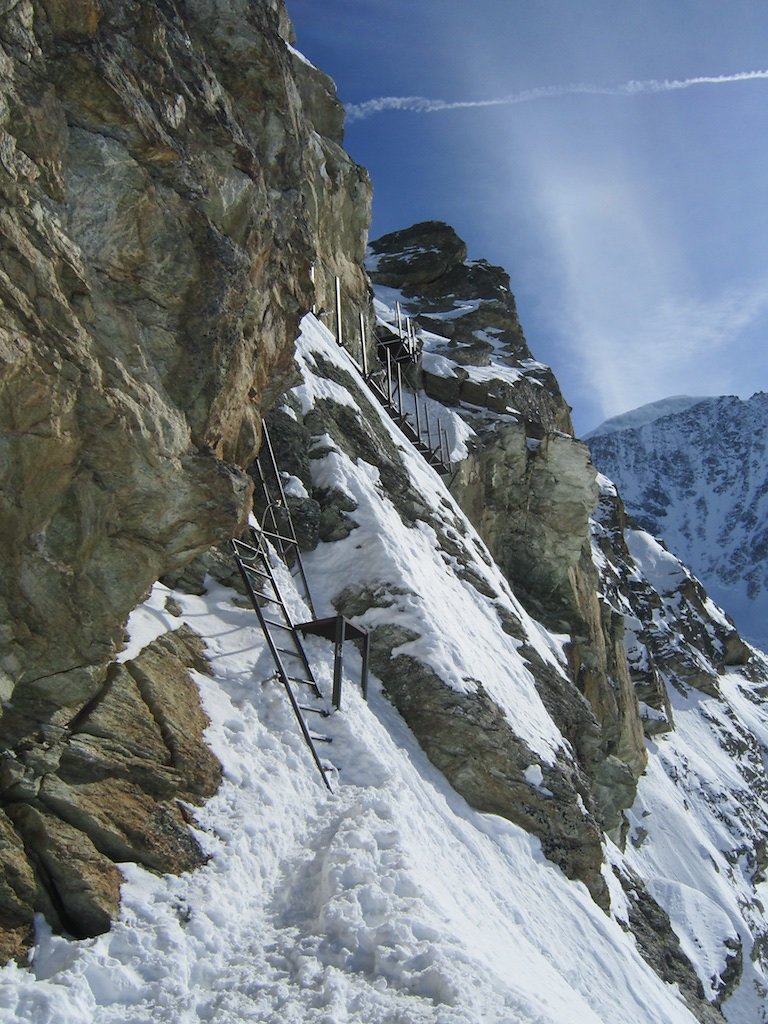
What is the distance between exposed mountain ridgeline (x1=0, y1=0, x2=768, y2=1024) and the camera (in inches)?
313

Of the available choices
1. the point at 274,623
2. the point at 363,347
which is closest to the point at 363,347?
the point at 363,347

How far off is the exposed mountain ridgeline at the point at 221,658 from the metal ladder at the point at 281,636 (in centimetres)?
12

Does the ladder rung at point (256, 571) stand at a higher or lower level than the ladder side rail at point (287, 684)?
higher

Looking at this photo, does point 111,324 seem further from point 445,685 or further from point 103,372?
point 445,685

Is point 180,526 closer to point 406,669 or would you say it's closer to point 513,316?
point 406,669

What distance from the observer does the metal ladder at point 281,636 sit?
40.6 ft

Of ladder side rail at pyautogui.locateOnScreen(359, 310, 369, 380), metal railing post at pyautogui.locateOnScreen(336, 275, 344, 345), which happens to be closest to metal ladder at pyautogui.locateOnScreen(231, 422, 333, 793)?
metal railing post at pyautogui.locateOnScreen(336, 275, 344, 345)

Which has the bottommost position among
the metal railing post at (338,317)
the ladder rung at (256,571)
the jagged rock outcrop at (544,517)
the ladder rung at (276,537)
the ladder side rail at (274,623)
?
the ladder side rail at (274,623)

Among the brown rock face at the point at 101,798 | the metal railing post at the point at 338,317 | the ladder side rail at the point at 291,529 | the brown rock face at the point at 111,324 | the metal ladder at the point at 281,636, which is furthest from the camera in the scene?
the metal railing post at the point at 338,317

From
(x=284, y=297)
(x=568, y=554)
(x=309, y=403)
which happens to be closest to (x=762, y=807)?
(x=568, y=554)

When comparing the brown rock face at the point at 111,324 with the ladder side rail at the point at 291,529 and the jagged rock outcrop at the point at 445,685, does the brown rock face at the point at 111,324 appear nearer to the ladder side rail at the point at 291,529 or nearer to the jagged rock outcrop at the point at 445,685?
the ladder side rail at the point at 291,529

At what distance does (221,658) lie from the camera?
12.5 m

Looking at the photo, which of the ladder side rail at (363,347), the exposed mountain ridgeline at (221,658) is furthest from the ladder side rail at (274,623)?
the ladder side rail at (363,347)

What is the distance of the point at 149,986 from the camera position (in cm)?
741
